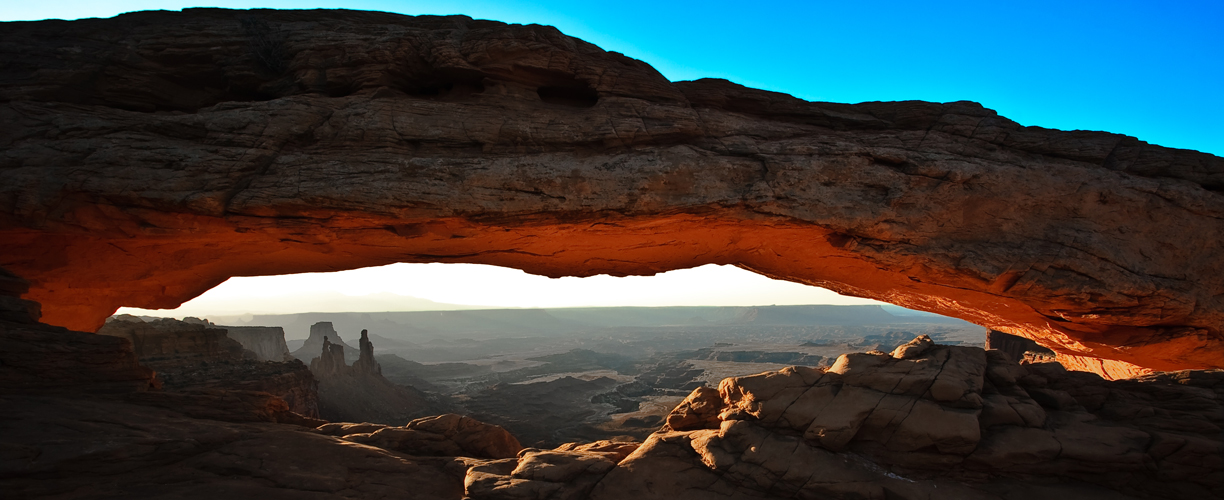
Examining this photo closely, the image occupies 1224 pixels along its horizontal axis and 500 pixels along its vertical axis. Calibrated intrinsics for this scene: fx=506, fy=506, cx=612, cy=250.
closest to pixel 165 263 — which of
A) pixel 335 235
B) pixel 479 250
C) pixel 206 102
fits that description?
pixel 206 102

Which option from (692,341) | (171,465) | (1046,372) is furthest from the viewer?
(692,341)

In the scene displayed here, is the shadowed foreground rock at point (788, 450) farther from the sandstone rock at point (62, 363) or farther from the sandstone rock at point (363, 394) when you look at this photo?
the sandstone rock at point (363, 394)

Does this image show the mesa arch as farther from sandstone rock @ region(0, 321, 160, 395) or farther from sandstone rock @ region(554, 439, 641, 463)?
sandstone rock @ region(554, 439, 641, 463)

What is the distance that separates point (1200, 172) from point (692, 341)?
4252 inches

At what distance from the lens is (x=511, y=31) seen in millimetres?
10828

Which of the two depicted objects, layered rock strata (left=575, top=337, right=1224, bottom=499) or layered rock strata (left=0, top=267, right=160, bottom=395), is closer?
layered rock strata (left=575, top=337, right=1224, bottom=499)

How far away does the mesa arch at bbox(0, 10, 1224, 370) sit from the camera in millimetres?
9672

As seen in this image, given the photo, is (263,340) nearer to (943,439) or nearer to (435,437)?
(435,437)

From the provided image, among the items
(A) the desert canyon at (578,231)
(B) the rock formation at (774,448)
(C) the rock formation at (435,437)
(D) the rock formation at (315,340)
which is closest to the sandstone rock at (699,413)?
(A) the desert canyon at (578,231)

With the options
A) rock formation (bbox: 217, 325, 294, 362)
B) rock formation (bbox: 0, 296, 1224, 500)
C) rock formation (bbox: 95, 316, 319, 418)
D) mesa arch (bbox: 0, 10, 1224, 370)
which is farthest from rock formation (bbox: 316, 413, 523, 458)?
rock formation (bbox: 217, 325, 294, 362)

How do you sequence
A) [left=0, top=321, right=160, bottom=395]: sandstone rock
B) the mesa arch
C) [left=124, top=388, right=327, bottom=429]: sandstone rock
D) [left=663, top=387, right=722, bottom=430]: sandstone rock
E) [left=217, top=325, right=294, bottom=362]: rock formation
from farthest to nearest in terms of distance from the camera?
1. [left=217, top=325, right=294, bottom=362]: rock formation
2. [left=663, top=387, right=722, bottom=430]: sandstone rock
3. the mesa arch
4. [left=124, top=388, right=327, bottom=429]: sandstone rock
5. [left=0, top=321, right=160, bottom=395]: sandstone rock

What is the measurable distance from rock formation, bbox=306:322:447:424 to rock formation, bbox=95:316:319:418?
6.37 m

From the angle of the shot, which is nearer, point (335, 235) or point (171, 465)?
point (171, 465)

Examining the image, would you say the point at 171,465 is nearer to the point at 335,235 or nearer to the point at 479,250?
the point at 335,235
